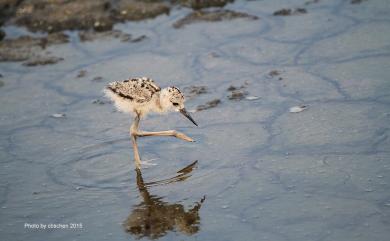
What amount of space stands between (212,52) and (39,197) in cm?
369

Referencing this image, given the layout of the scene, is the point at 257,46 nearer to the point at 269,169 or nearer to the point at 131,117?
the point at 131,117

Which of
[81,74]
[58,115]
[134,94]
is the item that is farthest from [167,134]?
[81,74]

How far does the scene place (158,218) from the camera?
5809 millimetres

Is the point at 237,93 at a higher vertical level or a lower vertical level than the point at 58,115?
higher

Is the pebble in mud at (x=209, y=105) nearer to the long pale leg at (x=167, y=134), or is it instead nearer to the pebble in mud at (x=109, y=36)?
the long pale leg at (x=167, y=134)

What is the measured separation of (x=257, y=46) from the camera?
364 inches

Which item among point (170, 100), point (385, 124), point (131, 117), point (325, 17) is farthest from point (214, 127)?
point (325, 17)

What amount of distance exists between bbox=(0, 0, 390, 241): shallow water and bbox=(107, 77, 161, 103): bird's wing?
54 cm

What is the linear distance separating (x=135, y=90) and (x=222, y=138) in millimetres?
980

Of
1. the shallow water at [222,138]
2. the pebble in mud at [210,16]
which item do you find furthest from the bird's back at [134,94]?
the pebble in mud at [210,16]

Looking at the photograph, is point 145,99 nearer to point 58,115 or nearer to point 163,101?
point 163,101

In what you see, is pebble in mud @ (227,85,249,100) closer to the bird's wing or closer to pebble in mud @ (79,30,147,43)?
the bird's wing

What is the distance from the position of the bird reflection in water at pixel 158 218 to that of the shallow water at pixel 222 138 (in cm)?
2

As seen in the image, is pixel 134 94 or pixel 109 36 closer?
pixel 134 94
